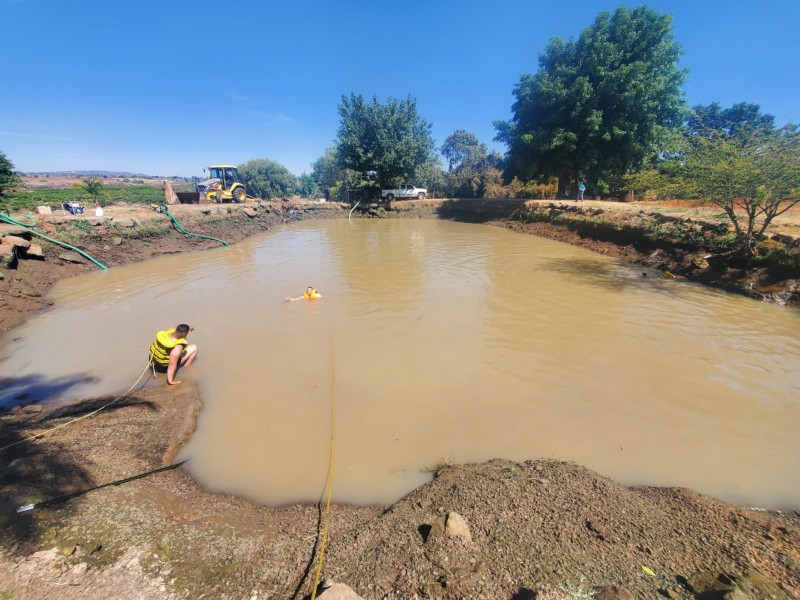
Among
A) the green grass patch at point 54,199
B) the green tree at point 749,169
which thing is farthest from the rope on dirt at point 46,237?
the green tree at point 749,169

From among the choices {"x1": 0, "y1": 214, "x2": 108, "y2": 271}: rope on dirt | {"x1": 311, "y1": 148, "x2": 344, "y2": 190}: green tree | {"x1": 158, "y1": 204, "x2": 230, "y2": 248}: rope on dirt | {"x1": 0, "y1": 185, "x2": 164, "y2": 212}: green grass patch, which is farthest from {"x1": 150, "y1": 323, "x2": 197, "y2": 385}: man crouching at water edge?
{"x1": 311, "y1": 148, "x2": 344, "y2": 190}: green tree

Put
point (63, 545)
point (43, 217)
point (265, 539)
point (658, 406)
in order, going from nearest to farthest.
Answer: point (63, 545)
point (265, 539)
point (658, 406)
point (43, 217)

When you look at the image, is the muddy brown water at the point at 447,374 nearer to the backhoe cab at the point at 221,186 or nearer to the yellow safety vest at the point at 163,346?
the yellow safety vest at the point at 163,346

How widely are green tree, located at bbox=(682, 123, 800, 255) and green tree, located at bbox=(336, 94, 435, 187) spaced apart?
85.2 ft

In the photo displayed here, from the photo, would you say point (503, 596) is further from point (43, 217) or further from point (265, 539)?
point (43, 217)

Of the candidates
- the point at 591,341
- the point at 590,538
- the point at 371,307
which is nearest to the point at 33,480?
the point at 590,538

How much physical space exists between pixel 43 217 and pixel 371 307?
14736 mm

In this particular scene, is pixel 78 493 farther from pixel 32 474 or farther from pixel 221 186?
pixel 221 186

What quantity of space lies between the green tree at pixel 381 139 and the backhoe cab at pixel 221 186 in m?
11.4

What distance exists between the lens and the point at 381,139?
3275cm

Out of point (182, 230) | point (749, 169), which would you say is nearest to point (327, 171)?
point (182, 230)

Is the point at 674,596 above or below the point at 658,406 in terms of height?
above

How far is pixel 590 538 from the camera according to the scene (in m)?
2.57

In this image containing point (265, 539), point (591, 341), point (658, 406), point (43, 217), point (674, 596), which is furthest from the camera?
point (43, 217)
